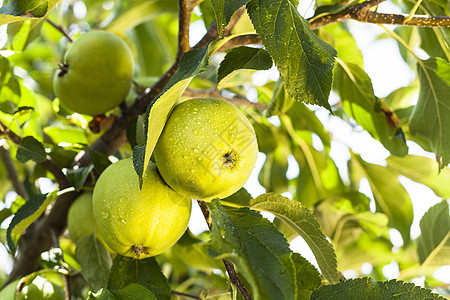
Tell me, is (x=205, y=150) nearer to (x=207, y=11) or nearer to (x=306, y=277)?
(x=306, y=277)

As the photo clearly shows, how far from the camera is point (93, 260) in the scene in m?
0.92

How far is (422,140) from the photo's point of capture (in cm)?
108

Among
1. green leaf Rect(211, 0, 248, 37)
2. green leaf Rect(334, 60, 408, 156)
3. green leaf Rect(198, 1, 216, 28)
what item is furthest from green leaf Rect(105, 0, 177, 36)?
green leaf Rect(211, 0, 248, 37)

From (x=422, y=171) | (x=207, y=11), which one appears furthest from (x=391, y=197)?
(x=207, y=11)

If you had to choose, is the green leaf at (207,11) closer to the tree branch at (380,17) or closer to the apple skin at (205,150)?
the tree branch at (380,17)

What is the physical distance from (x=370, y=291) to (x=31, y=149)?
72 centimetres

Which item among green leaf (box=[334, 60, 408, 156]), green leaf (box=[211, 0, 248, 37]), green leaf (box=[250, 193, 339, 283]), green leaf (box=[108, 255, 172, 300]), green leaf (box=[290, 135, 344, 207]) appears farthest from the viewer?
green leaf (box=[290, 135, 344, 207])

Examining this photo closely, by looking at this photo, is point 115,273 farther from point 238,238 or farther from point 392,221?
point 392,221

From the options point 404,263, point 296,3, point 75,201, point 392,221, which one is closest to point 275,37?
point 296,3

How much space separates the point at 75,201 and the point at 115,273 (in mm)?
247

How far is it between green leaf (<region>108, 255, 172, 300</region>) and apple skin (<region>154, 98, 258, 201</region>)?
9.9 inches

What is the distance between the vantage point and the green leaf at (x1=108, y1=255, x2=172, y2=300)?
805 mm

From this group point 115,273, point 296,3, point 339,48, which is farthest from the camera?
point 339,48

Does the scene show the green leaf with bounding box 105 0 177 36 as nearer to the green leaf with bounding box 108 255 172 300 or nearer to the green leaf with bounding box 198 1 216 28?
the green leaf with bounding box 198 1 216 28
